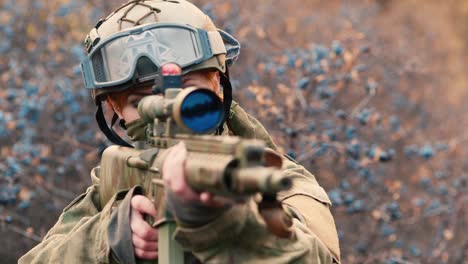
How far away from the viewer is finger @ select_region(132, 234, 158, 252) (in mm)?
3094

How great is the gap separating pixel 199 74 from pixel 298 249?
929 mm

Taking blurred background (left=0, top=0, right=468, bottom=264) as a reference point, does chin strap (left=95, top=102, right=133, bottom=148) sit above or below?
above

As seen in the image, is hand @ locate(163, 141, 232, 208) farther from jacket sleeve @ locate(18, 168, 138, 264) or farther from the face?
the face

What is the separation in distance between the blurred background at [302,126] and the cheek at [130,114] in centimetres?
225

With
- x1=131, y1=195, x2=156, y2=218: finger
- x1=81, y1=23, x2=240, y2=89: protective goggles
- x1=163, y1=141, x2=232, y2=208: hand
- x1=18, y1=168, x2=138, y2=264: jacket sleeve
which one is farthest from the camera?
x1=81, y1=23, x2=240, y2=89: protective goggles

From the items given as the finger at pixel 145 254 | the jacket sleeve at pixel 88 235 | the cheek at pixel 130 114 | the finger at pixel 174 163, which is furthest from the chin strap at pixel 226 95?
the finger at pixel 174 163

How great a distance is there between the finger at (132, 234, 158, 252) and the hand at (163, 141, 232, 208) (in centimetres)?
49

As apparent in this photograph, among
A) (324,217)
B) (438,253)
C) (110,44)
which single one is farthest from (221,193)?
(438,253)

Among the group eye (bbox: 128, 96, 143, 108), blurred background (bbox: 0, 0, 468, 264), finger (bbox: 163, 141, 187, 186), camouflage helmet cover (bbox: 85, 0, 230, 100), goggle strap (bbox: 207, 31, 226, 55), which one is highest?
camouflage helmet cover (bbox: 85, 0, 230, 100)

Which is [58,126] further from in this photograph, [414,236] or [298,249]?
[298,249]

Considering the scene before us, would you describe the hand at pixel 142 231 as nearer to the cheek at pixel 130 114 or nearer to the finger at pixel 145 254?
the finger at pixel 145 254

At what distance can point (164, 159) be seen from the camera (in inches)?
114

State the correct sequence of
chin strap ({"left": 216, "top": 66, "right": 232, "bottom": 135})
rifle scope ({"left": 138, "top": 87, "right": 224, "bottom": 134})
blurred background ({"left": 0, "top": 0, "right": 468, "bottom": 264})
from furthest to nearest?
blurred background ({"left": 0, "top": 0, "right": 468, "bottom": 264}), chin strap ({"left": 216, "top": 66, "right": 232, "bottom": 135}), rifle scope ({"left": 138, "top": 87, "right": 224, "bottom": 134})

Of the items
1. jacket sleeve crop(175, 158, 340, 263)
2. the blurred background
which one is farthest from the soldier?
the blurred background
